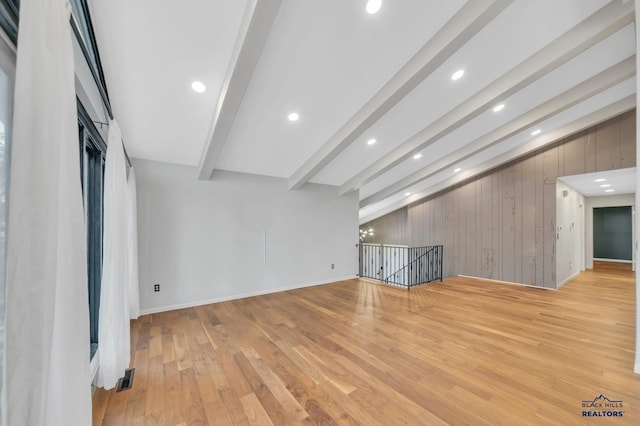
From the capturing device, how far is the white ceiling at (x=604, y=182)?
4598 mm

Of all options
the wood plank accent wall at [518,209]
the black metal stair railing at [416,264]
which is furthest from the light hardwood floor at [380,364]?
the black metal stair railing at [416,264]

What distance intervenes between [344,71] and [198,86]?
5.21ft

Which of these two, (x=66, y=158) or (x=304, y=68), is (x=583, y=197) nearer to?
(x=304, y=68)

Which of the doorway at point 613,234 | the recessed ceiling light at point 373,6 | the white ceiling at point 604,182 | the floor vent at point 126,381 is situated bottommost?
the floor vent at point 126,381

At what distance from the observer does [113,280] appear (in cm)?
199

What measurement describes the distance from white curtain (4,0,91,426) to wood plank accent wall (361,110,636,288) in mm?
7152

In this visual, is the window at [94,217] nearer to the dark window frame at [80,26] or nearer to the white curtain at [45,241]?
the dark window frame at [80,26]

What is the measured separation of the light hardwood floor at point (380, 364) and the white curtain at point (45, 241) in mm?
1151

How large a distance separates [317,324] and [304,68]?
320 cm

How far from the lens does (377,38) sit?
87.7 inches

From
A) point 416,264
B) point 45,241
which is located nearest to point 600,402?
point 45,241

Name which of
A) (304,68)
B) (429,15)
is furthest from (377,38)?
(304,68)

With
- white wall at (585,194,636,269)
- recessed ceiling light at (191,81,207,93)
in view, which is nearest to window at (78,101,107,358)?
recessed ceiling light at (191,81,207,93)

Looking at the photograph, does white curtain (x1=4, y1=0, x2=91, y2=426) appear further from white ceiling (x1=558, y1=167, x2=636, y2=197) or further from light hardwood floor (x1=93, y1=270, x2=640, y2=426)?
white ceiling (x1=558, y1=167, x2=636, y2=197)
